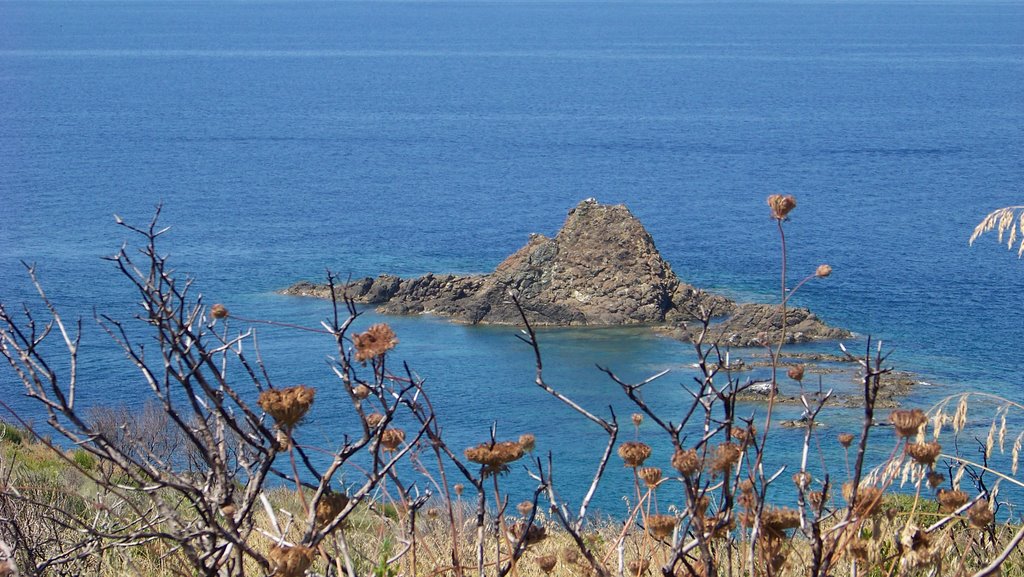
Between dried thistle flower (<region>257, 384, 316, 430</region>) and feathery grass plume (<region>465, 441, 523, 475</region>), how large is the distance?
0.50 m

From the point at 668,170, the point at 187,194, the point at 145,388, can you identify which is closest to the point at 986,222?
the point at 145,388

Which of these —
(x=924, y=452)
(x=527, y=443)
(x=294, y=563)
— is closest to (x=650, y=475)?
(x=527, y=443)

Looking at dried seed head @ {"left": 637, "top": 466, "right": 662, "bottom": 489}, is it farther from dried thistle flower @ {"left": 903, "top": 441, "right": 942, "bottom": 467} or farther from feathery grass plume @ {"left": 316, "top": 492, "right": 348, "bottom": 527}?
feathery grass plume @ {"left": 316, "top": 492, "right": 348, "bottom": 527}

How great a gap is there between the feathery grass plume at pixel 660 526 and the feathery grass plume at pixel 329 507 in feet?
2.73

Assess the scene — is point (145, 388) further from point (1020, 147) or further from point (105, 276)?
point (1020, 147)

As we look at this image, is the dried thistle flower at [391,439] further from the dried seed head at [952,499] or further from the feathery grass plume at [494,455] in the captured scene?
the dried seed head at [952,499]

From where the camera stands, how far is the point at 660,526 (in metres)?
3.21

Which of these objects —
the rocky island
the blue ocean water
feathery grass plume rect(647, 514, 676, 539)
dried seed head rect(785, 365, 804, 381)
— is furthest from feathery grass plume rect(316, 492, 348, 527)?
the rocky island

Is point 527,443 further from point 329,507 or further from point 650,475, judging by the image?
point 329,507

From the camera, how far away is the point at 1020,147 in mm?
109062

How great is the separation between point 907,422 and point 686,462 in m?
0.49

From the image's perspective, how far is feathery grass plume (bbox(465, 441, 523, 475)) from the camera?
289 cm

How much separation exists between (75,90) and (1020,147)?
112385 mm

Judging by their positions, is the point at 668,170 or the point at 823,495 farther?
the point at 668,170
